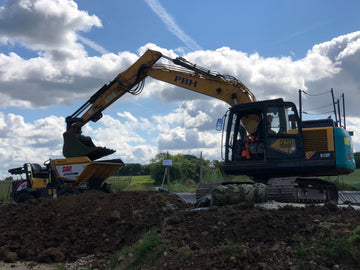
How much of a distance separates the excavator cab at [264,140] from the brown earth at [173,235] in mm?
1934

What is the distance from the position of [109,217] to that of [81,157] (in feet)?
21.4

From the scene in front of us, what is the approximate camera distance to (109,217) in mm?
8258

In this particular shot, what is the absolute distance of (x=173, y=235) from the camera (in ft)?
19.7

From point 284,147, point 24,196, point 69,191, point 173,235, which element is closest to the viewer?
point 173,235

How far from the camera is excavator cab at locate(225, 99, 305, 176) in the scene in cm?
917

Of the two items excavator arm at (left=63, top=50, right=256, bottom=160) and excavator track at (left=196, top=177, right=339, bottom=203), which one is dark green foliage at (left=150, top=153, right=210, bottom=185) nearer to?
excavator arm at (left=63, top=50, right=256, bottom=160)

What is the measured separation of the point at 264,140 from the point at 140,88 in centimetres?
715

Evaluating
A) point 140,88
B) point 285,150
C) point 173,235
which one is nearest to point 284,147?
point 285,150

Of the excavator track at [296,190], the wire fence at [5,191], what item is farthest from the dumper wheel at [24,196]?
the excavator track at [296,190]

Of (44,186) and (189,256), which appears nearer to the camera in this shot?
(189,256)

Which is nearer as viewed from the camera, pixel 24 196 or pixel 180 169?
pixel 24 196

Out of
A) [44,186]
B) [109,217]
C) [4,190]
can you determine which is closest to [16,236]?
[109,217]

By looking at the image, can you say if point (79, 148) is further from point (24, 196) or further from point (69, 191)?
point (24, 196)

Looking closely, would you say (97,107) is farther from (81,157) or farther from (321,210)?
(321,210)
